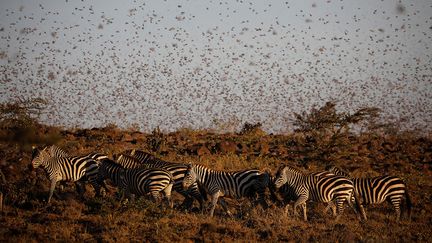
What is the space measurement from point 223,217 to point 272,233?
6.30ft

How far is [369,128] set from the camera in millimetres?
26609

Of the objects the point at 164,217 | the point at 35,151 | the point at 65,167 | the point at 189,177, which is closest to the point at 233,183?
the point at 189,177

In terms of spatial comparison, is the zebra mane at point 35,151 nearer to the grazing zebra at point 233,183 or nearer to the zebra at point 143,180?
the zebra at point 143,180

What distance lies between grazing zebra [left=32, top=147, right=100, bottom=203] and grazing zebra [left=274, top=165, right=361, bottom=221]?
5.17 meters

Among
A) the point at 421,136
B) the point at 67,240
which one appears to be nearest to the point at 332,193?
the point at 67,240

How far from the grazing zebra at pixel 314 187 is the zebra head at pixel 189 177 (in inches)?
87.4

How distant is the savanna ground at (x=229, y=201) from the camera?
11266mm

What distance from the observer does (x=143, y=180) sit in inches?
517

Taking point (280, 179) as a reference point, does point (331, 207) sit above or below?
below

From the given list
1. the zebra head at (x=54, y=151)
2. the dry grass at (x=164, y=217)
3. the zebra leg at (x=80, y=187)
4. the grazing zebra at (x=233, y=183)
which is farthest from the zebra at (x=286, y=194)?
the zebra head at (x=54, y=151)

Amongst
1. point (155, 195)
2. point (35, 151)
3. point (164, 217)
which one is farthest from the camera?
point (35, 151)

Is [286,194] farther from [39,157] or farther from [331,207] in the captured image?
[39,157]

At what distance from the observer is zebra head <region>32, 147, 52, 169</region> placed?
13.9 meters

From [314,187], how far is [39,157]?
762 centimetres
